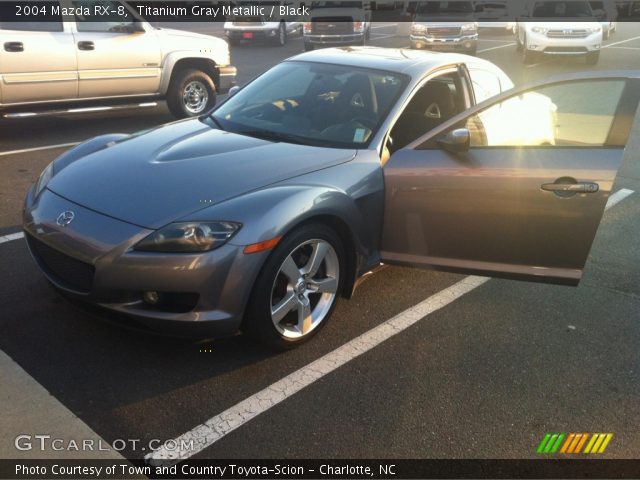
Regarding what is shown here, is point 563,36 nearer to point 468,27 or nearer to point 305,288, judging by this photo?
point 468,27

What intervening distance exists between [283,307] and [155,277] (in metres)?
0.74

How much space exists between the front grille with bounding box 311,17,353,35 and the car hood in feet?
52.5

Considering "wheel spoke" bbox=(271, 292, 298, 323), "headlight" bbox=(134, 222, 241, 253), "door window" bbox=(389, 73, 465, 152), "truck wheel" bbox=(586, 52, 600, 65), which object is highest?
"door window" bbox=(389, 73, 465, 152)

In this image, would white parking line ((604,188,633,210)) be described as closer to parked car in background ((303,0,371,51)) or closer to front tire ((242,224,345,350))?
front tire ((242,224,345,350))

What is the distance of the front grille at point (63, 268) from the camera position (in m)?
3.41

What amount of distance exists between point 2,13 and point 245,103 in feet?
15.2

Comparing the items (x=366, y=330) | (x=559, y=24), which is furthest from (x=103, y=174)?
(x=559, y=24)

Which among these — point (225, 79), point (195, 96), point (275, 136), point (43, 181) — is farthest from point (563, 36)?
point (43, 181)

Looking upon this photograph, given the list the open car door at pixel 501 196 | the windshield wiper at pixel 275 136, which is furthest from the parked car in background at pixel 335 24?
the open car door at pixel 501 196

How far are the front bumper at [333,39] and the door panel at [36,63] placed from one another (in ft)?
39.8

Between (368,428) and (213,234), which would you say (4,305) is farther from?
(368,428)

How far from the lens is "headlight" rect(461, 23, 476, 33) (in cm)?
1850

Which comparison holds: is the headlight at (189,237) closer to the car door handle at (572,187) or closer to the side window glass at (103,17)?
the car door handle at (572,187)

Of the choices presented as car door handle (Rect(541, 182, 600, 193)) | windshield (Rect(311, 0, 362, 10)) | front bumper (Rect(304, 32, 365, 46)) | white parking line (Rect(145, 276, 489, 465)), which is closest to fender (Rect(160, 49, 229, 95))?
white parking line (Rect(145, 276, 489, 465))
